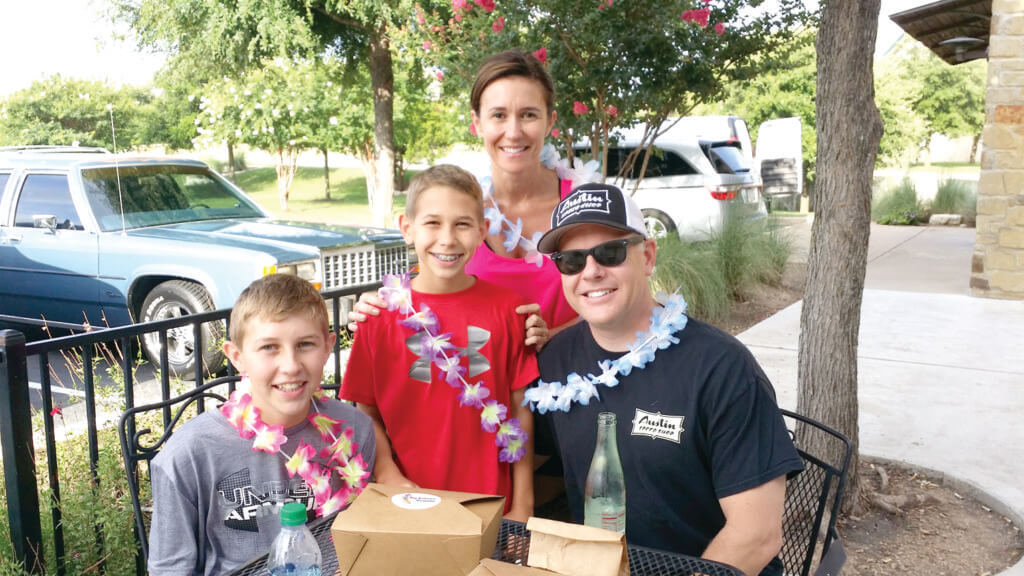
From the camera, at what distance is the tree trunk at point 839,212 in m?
3.66

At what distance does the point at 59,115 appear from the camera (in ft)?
66.3

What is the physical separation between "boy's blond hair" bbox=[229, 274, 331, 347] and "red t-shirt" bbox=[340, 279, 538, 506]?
0.25 metres

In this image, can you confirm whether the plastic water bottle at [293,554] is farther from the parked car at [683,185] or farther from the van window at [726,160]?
the van window at [726,160]

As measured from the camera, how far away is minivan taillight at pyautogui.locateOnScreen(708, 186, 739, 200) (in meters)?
11.8

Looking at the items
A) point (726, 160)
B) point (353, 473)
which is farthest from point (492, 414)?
point (726, 160)

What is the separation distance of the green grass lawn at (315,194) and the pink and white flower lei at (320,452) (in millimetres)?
19803

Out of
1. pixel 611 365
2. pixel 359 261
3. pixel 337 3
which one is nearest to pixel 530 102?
pixel 611 365

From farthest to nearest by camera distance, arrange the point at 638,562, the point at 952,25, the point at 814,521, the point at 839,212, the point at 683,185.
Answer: the point at 683,185 < the point at 952,25 < the point at 839,212 < the point at 814,521 < the point at 638,562

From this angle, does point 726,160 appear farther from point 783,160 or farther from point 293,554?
point 293,554

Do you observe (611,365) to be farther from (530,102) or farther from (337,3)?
(337,3)

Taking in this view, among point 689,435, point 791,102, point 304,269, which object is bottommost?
point 304,269

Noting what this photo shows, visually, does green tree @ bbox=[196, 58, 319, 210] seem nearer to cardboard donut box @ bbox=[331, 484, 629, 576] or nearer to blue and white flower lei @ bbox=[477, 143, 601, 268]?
blue and white flower lei @ bbox=[477, 143, 601, 268]

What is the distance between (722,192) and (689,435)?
1033 cm

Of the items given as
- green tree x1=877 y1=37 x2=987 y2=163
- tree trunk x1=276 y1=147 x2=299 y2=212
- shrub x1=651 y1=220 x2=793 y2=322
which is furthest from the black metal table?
green tree x1=877 y1=37 x2=987 y2=163
